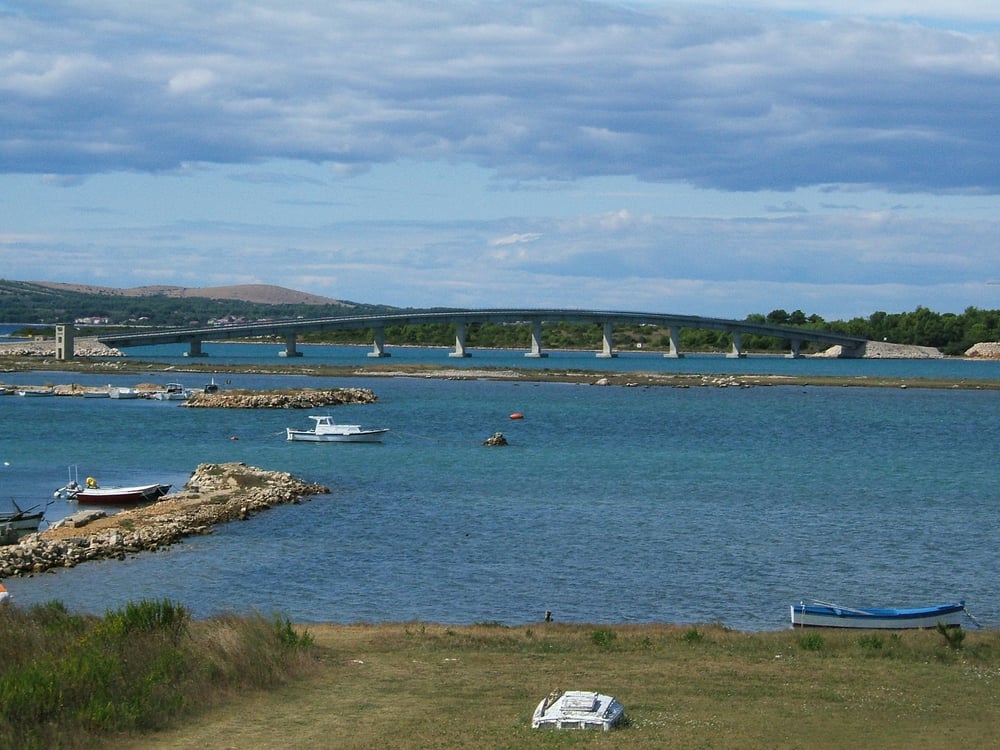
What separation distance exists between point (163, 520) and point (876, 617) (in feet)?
60.0

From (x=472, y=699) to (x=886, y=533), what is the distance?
20.8 meters

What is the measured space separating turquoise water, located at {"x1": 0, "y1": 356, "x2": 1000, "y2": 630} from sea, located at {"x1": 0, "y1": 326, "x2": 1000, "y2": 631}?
11 centimetres

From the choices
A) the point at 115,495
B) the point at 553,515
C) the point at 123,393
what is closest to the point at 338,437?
the point at 115,495

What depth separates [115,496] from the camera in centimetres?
3669

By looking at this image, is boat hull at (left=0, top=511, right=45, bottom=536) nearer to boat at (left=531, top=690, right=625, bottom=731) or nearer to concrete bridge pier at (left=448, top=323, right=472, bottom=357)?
boat at (left=531, top=690, right=625, bottom=731)

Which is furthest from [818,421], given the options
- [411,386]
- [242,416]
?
[411,386]

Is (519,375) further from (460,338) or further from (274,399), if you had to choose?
(460,338)

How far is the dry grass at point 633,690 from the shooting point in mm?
13055

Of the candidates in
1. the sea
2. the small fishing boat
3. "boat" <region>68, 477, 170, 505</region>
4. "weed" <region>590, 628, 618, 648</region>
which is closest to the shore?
the sea

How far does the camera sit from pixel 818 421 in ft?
251

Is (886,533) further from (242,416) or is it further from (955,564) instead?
(242,416)

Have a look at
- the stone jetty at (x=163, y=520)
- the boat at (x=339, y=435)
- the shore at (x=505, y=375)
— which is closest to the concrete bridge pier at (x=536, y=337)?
the shore at (x=505, y=375)

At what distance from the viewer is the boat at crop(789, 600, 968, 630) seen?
813 inches

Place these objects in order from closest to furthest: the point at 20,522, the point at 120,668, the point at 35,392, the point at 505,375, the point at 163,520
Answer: the point at 120,668
the point at 20,522
the point at 163,520
the point at 35,392
the point at 505,375
